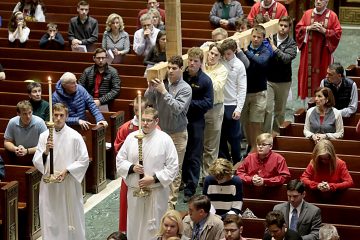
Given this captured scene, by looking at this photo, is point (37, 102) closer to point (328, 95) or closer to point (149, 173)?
point (149, 173)

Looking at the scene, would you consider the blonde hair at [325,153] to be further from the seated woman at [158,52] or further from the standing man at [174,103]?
the seated woman at [158,52]

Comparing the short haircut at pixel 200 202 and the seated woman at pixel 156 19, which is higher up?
the seated woman at pixel 156 19

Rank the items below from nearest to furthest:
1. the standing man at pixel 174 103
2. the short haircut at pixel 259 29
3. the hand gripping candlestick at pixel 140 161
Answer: the hand gripping candlestick at pixel 140 161 → the standing man at pixel 174 103 → the short haircut at pixel 259 29

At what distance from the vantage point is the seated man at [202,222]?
8.98 meters

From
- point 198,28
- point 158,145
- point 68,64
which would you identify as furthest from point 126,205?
point 198,28

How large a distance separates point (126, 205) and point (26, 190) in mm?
1112

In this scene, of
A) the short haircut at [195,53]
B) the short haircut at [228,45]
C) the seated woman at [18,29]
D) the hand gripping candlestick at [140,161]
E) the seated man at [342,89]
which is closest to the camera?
the hand gripping candlestick at [140,161]

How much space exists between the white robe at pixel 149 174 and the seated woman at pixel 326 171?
1.23m

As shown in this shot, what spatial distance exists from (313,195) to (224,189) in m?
0.88

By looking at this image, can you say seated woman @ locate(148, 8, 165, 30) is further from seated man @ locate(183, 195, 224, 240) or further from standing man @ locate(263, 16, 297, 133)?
seated man @ locate(183, 195, 224, 240)

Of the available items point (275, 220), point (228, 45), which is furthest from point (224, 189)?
point (228, 45)

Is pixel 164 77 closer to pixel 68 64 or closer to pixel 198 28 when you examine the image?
pixel 68 64

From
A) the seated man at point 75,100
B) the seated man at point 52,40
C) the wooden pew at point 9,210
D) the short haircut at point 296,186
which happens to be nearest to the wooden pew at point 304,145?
the short haircut at point 296,186

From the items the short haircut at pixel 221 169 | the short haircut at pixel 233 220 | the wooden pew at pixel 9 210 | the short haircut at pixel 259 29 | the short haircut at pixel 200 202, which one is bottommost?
the wooden pew at pixel 9 210
